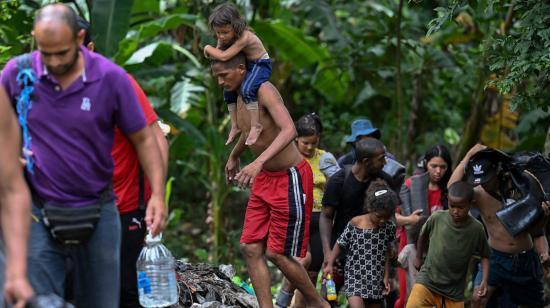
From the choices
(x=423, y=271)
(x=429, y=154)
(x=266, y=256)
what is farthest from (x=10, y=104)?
(x=429, y=154)

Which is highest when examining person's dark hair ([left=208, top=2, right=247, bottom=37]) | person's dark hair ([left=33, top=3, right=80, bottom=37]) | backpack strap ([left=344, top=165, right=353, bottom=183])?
person's dark hair ([left=33, top=3, right=80, bottom=37])

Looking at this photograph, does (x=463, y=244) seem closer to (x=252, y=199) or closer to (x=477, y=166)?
(x=477, y=166)

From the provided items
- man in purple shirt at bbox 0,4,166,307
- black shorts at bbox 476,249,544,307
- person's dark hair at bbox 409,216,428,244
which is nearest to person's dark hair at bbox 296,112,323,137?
person's dark hair at bbox 409,216,428,244

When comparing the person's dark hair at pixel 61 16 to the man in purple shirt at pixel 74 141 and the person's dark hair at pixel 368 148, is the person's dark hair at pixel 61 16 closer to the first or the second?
the man in purple shirt at pixel 74 141

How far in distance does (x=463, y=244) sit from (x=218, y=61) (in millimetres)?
2448

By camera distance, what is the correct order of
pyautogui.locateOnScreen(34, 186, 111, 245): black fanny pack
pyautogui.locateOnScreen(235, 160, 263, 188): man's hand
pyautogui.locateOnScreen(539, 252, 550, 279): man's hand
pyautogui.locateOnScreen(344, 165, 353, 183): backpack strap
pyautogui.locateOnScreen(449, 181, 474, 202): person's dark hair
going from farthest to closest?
1. pyautogui.locateOnScreen(344, 165, 353, 183): backpack strap
2. pyautogui.locateOnScreen(539, 252, 550, 279): man's hand
3. pyautogui.locateOnScreen(449, 181, 474, 202): person's dark hair
4. pyautogui.locateOnScreen(235, 160, 263, 188): man's hand
5. pyautogui.locateOnScreen(34, 186, 111, 245): black fanny pack

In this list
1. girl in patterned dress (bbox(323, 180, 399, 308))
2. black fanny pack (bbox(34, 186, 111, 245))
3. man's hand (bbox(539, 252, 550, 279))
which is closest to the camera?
black fanny pack (bbox(34, 186, 111, 245))

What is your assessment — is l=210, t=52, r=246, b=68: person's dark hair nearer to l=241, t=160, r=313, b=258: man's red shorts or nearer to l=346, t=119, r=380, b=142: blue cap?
l=241, t=160, r=313, b=258: man's red shorts

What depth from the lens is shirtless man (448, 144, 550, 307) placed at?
7922mm

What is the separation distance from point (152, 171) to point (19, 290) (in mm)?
995

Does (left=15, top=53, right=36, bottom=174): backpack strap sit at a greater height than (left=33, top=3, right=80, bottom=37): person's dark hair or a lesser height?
lesser

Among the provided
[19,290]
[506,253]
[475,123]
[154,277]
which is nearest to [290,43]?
[475,123]

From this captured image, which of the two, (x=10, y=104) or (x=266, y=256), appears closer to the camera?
(x=10, y=104)

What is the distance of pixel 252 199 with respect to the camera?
707 cm
